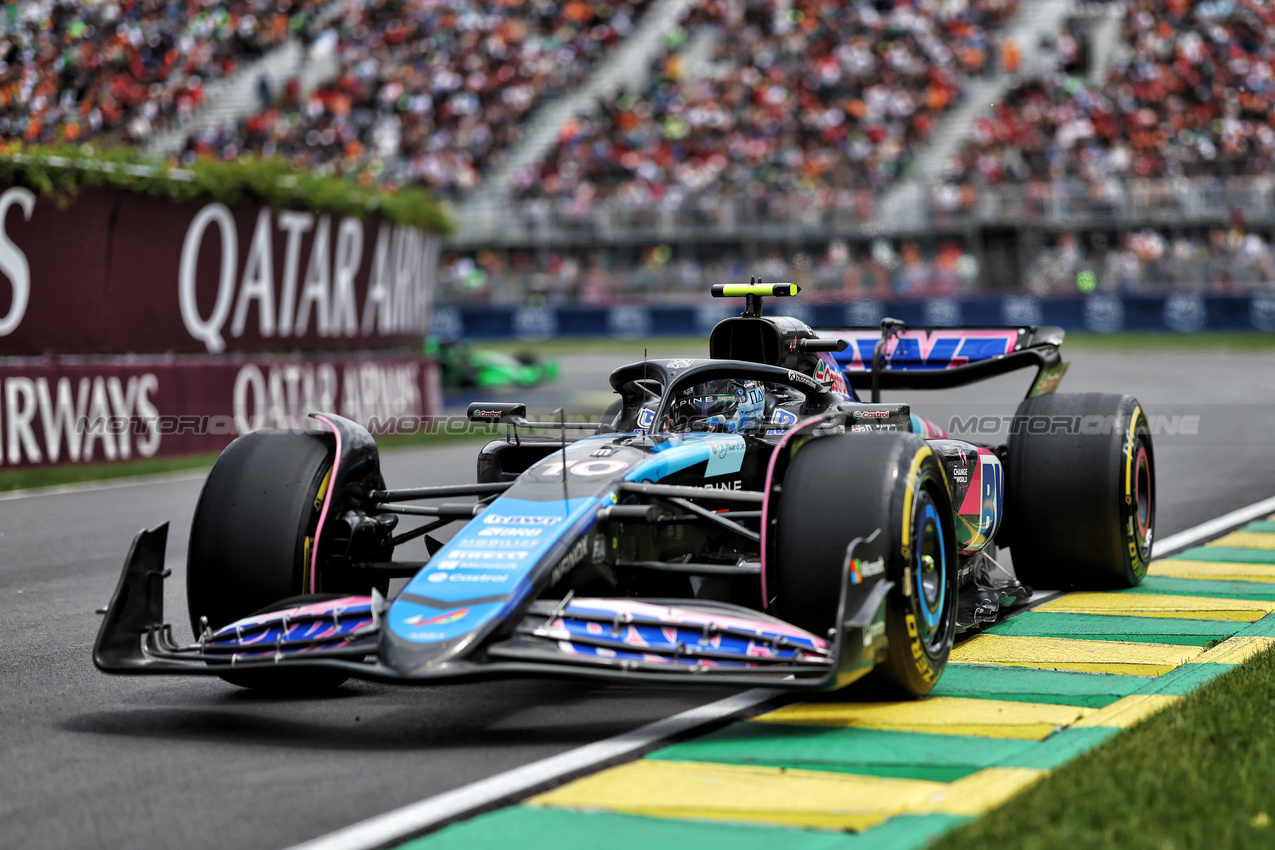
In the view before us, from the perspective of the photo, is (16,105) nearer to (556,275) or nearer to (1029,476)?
(1029,476)

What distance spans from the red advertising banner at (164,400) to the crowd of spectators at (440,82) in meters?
15.0

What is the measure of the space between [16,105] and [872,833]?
1291 centimetres

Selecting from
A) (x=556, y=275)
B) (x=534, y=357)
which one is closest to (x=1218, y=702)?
(x=534, y=357)

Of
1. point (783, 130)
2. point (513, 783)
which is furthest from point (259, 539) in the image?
point (783, 130)

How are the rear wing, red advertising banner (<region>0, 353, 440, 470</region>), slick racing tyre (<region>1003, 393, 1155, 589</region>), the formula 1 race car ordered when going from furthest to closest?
red advertising banner (<region>0, 353, 440, 470</region>), the rear wing, slick racing tyre (<region>1003, 393, 1155, 589</region>), the formula 1 race car

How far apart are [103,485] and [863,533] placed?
1005 centimetres

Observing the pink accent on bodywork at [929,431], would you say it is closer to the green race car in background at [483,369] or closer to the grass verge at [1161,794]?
the grass verge at [1161,794]

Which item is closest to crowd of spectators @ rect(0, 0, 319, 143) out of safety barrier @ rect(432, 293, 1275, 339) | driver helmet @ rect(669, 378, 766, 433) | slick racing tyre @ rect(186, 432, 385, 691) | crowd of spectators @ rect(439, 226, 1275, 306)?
crowd of spectators @ rect(439, 226, 1275, 306)

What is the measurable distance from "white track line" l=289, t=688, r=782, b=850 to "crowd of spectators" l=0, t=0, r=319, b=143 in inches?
424

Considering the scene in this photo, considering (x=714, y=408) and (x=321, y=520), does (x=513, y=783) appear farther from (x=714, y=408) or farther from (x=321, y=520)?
(x=714, y=408)

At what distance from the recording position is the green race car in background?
26.4 metres

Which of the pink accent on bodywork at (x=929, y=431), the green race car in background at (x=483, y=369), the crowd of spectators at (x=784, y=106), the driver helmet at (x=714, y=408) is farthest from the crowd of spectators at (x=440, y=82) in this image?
the driver helmet at (x=714, y=408)

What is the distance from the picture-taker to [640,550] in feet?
18.4

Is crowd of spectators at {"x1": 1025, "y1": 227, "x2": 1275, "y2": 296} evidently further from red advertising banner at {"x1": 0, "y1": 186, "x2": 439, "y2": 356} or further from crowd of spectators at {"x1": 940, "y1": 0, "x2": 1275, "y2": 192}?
red advertising banner at {"x1": 0, "y1": 186, "x2": 439, "y2": 356}
